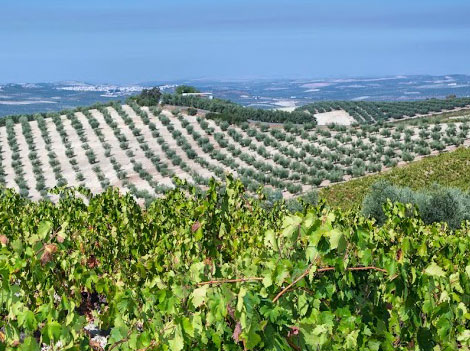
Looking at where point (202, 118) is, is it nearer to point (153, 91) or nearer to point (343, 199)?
point (153, 91)

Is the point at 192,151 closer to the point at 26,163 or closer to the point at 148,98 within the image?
the point at 26,163

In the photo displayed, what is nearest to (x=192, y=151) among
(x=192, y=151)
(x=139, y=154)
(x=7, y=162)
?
(x=192, y=151)

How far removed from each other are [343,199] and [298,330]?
21.1 metres

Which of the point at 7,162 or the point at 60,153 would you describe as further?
the point at 60,153

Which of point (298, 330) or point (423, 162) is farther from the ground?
point (298, 330)

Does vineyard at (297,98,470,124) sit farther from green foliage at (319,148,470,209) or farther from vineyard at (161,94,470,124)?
green foliage at (319,148,470,209)

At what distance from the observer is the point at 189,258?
25.6ft

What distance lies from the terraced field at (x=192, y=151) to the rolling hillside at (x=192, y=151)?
71 mm

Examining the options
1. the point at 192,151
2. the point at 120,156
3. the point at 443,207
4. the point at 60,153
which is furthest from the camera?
the point at 60,153

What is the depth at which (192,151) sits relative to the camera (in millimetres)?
42156

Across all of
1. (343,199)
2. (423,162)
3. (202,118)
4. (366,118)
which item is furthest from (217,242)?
(366,118)

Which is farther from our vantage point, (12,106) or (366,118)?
(12,106)

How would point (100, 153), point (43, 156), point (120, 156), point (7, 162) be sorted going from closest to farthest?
point (120, 156), point (7, 162), point (100, 153), point (43, 156)

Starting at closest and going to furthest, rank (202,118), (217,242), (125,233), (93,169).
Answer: (217,242)
(125,233)
(93,169)
(202,118)
